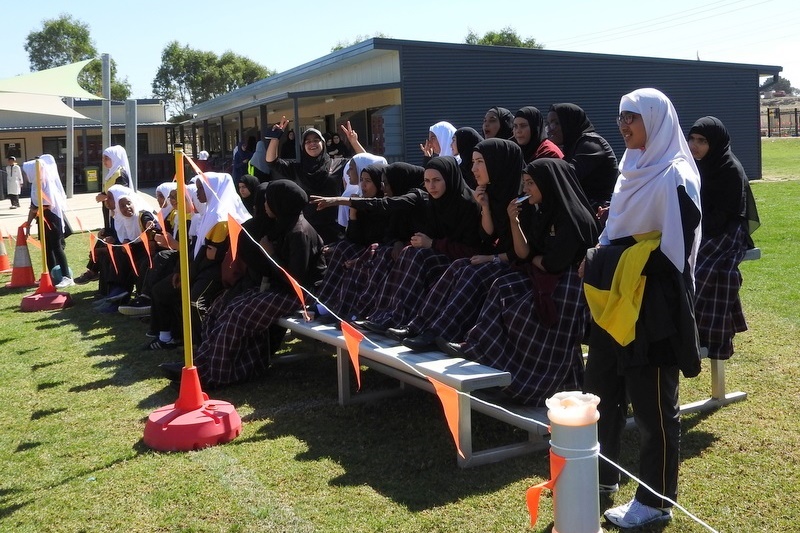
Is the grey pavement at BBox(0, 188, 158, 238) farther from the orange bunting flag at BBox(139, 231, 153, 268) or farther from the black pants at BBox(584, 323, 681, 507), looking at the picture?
the black pants at BBox(584, 323, 681, 507)

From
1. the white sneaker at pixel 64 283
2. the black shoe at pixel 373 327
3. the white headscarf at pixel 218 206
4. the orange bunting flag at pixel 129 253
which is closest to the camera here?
the black shoe at pixel 373 327

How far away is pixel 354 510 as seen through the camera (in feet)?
12.9

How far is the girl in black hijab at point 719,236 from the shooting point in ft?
16.8

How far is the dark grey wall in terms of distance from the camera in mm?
22078

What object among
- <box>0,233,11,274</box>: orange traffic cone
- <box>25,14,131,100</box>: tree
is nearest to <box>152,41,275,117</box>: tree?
<box>25,14,131,100</box>: tree

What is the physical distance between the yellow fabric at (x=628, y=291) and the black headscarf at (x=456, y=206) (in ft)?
6.74

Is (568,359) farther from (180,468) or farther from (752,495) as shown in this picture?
(180,468)

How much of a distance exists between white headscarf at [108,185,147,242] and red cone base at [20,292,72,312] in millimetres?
1004

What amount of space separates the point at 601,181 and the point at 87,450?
3.91 meters

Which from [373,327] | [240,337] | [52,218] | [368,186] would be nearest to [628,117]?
→ [373,327]

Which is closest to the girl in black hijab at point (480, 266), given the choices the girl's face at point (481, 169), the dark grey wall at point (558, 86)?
the girl's face at point (481, 169)

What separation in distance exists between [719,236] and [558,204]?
1354 millimetres

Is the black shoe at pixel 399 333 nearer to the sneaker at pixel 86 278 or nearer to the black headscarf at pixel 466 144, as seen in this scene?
the black headscarf at pixel 466 144

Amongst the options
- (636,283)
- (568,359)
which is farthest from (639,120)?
(568,359)
